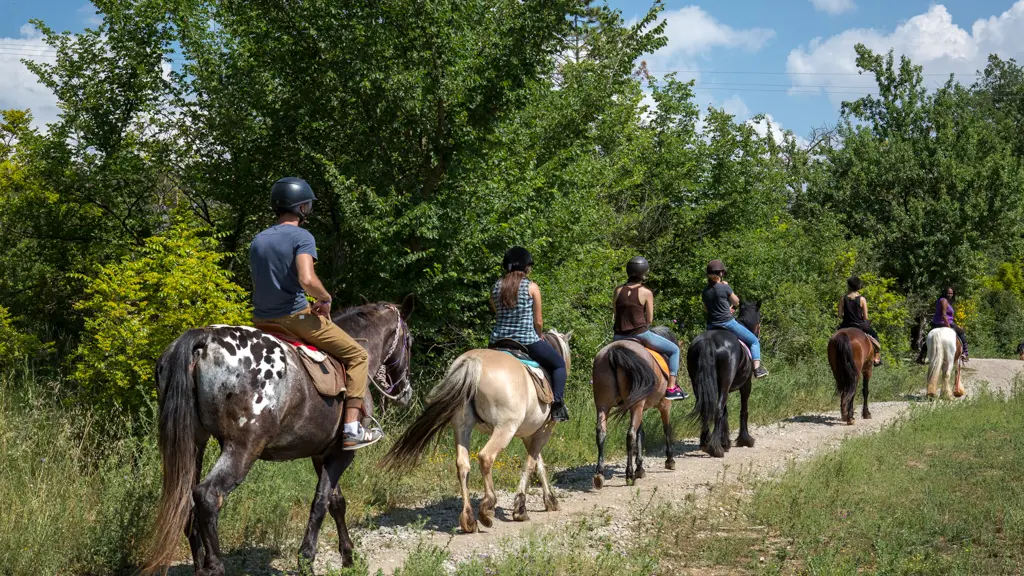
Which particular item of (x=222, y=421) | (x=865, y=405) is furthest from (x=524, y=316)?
(x=865, y=405)

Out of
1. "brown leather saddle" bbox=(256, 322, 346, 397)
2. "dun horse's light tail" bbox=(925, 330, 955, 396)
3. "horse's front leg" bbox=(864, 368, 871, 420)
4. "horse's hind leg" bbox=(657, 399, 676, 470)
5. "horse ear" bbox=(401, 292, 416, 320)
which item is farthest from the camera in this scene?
"dun horse's light tail" bbox=(925, 330, 955, 396)

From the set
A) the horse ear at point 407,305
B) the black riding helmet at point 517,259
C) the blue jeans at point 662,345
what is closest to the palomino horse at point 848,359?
the blue jeans at point 662,345

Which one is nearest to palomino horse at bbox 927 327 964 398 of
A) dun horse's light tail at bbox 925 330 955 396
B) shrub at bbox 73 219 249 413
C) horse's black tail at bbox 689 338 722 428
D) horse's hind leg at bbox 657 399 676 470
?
dun horse's light tail at bbox 925 330 955 396

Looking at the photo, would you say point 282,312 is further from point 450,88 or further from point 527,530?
point 450,88

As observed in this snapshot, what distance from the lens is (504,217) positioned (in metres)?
11.7

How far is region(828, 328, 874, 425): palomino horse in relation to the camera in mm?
15008

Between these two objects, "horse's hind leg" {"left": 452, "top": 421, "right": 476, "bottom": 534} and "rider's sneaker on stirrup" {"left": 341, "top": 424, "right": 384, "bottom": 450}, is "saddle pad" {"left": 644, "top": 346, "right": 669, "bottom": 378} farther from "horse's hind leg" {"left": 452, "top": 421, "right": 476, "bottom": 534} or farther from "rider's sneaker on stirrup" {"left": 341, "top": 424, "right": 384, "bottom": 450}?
"rider's sneaker on stirrup" {"left": 341, "top": 424, "right": 384, "bottom": 450}

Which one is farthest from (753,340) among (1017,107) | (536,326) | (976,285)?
(1017,107)

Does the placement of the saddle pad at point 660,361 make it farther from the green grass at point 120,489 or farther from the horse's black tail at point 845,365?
the horse's black tail at point 845,365

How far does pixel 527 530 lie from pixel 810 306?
17.3 meters

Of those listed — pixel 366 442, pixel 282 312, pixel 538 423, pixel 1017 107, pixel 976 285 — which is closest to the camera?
pixel 282 312

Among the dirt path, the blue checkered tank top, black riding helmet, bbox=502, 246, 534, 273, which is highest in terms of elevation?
black riding helmet, bbox=502, 246, 534, 273

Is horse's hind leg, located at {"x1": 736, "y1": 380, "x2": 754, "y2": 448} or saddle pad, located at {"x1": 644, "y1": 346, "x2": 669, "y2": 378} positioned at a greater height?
saddle pad, located at {"x1": 644, "y1": 346, "x2": 669, "y2": 378}

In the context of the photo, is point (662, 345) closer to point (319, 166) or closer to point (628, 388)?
point (628, 388)
